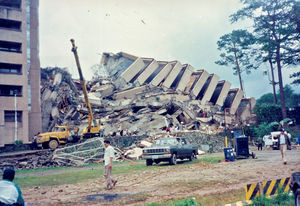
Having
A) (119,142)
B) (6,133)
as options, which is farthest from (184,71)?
(6,133)

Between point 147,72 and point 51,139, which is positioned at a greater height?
point 147,72

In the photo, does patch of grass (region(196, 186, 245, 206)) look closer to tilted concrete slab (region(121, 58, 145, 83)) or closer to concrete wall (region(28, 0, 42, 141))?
concrete wall (region(28, 0, 42, 141))

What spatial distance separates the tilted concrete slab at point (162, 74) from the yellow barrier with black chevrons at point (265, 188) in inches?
1639

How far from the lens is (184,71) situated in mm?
52625

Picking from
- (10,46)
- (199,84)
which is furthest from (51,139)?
(199,84)

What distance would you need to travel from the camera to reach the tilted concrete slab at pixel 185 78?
50706 millimetres

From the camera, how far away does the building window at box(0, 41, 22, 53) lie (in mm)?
40994

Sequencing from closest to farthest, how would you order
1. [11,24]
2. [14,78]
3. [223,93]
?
[14,78], [11,24], [223,93]

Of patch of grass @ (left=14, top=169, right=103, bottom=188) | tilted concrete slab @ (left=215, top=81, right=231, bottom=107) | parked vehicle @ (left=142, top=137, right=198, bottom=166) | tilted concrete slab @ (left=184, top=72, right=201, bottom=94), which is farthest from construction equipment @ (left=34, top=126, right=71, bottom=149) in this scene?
tilted concrete slab @ (left=215, top=81, right=231, bottom=107)

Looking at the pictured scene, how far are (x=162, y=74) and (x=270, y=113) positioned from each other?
18.0 meters

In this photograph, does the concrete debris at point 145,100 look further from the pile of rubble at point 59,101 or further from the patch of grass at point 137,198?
the patch of grass at point 137,198

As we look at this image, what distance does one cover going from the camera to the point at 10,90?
41.2m

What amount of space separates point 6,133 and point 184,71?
1153 inches

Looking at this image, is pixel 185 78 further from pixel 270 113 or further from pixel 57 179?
pixel 57 179
